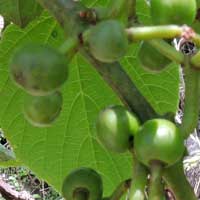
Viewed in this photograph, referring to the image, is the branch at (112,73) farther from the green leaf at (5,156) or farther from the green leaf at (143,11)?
the green leaf at (5,156)

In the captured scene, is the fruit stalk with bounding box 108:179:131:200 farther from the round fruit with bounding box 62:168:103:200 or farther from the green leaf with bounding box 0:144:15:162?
the green leaf with bounding box 0:144:15:162

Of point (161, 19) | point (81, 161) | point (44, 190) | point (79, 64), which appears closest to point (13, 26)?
point (79, 64)

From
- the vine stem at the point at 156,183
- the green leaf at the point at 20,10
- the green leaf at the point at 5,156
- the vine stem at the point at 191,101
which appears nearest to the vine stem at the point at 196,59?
the vine stem at the point at 191,101

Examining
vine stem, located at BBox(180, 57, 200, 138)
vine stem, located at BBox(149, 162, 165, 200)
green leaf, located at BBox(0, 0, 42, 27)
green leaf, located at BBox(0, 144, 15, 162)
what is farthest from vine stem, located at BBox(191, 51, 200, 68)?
green leaf, located at BBox(0, 144, 15, 162)

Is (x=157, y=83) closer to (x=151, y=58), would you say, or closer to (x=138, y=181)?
(x=151, y=58)

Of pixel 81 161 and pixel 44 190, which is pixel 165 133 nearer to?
pixel 81 161

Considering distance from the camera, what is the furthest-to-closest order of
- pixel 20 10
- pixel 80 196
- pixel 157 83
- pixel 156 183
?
1. pixel 157 83
2. pixel 20 10
3. pixel 80 196
4. pixel 156 183

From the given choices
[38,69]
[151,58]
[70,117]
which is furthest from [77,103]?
[38,69]
